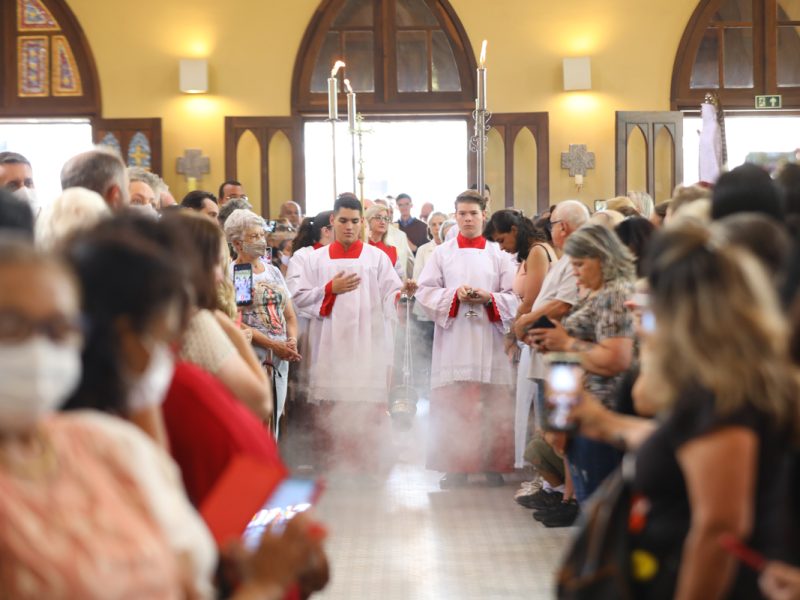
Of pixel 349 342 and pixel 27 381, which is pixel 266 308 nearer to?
pixel 349 342

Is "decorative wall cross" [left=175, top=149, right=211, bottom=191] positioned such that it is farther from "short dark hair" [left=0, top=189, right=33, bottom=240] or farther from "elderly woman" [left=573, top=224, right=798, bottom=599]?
"elderly woman" [left=573, top=224, right=798, bottom=599]

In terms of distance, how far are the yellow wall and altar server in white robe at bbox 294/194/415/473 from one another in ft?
20.7

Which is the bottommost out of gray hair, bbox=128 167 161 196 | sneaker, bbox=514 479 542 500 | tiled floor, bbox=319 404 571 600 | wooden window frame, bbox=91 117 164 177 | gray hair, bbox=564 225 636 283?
tiled floor, bbox=319 404 571 600

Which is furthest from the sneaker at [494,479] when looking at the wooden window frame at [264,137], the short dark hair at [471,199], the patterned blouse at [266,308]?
the wooden window frame at [264,137]

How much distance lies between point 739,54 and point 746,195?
37.0 ft

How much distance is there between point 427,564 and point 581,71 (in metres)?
9.04

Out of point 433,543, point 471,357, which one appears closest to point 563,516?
point 433,543

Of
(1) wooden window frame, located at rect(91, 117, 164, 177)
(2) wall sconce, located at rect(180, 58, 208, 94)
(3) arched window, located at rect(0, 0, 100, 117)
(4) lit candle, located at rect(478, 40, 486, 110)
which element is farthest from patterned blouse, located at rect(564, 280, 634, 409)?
(3) arched window, located at rect(0, 0, 100, 117)

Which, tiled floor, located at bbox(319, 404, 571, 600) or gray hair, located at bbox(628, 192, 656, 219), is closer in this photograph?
tiled floor, located at bbox(319, 404, 571, 600)

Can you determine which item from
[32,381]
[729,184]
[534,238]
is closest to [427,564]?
[534,238]

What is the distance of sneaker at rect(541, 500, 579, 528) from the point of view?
5.88 metres

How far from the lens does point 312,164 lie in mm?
13781

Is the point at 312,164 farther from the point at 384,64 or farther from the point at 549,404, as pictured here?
the point at 549,404

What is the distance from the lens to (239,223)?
642 centimetres
